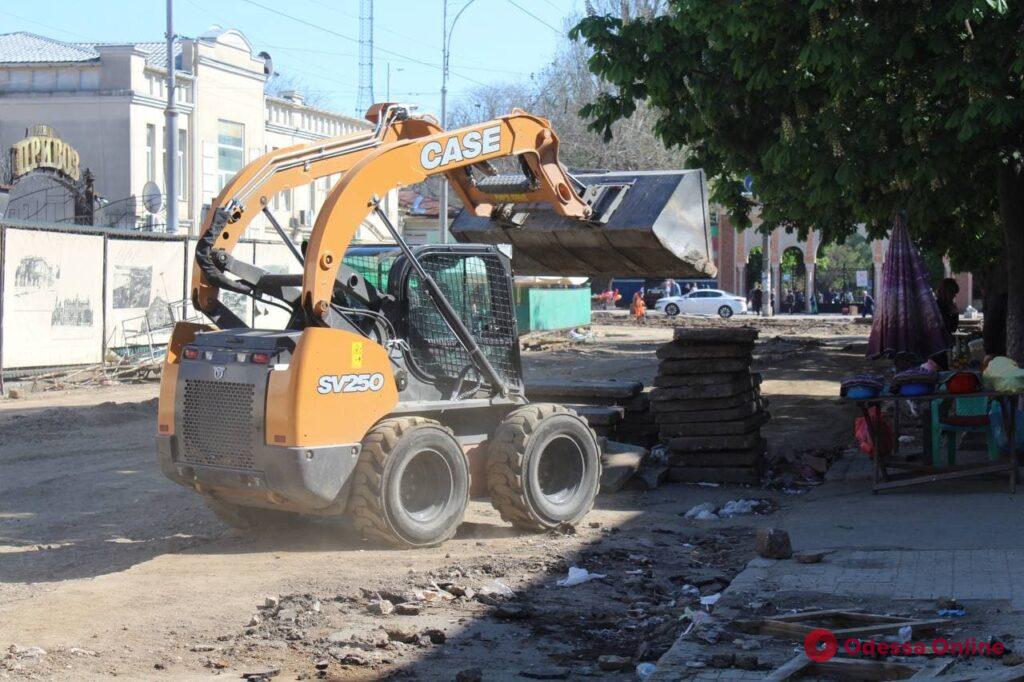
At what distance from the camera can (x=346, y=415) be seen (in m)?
8.77

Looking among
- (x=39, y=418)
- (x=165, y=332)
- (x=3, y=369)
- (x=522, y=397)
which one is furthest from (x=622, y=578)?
(x=165, y=332)

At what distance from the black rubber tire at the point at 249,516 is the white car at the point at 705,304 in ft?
158

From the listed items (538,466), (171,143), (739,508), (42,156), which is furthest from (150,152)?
(538,466)

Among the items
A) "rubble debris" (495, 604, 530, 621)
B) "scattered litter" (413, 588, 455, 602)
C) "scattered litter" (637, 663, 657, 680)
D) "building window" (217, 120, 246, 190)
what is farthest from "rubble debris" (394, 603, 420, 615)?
"building window" (217, 120, 246, 190)

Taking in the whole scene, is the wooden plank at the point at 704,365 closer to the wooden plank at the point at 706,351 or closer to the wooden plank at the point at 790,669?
the wooden plank at the point at 706,351

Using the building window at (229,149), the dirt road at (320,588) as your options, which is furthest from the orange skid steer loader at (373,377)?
the building window at (229,149)

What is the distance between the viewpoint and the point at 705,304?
5841 centimetres

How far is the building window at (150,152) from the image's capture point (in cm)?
3622

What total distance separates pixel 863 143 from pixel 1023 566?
5633 millimetres

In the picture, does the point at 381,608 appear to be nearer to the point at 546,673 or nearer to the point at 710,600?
the point at 546,673

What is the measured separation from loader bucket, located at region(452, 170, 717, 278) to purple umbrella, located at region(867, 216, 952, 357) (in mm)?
6972

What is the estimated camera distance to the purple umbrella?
18.5 metres

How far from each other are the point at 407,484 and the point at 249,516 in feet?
4.95

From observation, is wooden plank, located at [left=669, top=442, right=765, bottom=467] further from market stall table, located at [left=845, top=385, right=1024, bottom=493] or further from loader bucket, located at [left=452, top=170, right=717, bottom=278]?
loader bucket, located at [left=452, top=170, right=717, bottom=278]
